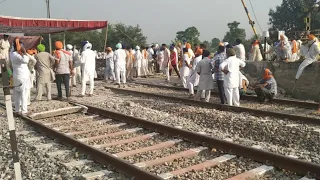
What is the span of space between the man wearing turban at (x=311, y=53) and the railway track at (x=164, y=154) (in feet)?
22.8

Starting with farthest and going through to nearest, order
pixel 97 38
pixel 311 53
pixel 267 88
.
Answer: pixel 97 38 < pixel 311 53 < pixel 267 88

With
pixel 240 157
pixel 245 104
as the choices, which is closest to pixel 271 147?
pixel 240 157

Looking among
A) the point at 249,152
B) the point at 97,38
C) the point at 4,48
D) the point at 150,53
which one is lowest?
the point at 249,152

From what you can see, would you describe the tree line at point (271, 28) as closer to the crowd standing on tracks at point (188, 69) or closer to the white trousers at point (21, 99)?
the crowd standing on tracks at point (188, 69)

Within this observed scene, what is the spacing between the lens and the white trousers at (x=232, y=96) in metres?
8.96

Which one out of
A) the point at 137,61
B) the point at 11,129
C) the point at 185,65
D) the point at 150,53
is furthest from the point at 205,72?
the point at 150,53

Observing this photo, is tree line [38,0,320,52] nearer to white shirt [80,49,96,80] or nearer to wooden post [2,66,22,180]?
white shirt [80,49,96,80]

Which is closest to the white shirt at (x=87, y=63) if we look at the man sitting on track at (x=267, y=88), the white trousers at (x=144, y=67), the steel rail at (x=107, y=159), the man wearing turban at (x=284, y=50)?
the steel rail at (x=107, y=159)

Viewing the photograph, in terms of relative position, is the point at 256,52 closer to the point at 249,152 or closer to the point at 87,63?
the point at 87,63

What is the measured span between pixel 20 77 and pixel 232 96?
563 cm

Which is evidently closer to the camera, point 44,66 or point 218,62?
point 218,62

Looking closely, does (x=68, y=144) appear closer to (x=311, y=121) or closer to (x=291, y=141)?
(x=291, y=141)

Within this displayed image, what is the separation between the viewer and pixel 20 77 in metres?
8.27

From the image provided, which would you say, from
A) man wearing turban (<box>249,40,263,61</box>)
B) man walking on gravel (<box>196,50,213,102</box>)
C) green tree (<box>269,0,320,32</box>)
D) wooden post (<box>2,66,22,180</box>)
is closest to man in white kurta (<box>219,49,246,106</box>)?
man walking on gravel (<box>196,50,213,102</box>)
